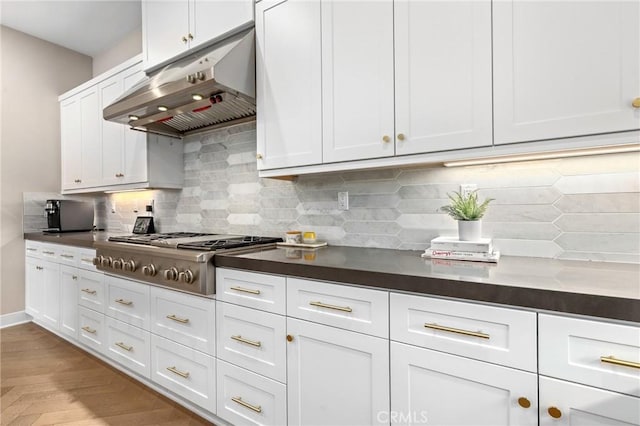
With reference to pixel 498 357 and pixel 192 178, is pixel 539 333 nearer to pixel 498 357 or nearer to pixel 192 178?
pixel 498 357

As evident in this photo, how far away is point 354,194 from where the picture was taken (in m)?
1.95

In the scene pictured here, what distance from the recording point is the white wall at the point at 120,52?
11.1 feet

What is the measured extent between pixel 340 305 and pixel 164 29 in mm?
2275

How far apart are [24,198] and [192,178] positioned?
217cm

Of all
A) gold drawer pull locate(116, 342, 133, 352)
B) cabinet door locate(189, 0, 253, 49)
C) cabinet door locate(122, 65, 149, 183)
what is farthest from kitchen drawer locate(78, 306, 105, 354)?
cabinet door locate(189, 0, 253, 49)

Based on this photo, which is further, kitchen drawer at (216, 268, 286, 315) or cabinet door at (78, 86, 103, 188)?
cabinet door at (78, 86, 103, 188)

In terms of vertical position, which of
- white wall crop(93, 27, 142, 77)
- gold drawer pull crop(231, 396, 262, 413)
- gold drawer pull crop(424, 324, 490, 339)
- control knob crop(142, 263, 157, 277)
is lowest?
gold drawer pull crop(231, 396, 262, 413)

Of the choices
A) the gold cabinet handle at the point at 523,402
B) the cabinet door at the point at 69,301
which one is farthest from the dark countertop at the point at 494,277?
the cabinet door at the point at 69,301

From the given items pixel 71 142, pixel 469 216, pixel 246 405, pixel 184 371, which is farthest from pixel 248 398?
pixel 71 142

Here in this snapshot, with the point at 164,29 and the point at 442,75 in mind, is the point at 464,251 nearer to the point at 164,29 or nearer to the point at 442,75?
the point at 442,75

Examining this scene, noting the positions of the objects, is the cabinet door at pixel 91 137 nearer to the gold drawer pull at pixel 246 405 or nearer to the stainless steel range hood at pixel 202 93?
the stainless steel range hood at pixel 202 93

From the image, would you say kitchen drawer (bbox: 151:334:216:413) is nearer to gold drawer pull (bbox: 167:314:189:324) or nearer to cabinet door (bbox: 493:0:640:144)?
gold drawer pull (bbox: 167:314:189:324)

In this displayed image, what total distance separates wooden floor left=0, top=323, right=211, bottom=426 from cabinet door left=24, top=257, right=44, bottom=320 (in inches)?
19.3

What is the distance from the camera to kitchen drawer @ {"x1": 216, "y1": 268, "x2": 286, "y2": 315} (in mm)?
1426
